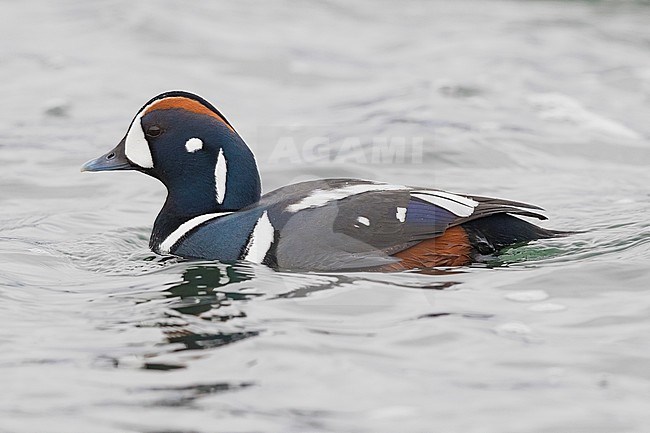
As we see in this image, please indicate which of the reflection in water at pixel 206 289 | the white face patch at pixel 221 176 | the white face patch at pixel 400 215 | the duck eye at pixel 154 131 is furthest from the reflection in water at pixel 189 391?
the duck eye at pixel 154 131

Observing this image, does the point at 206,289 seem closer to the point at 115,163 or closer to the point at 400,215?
the point at 400,215

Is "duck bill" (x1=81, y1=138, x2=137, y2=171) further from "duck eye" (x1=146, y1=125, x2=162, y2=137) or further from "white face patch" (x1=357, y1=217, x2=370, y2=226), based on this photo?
"white face patch" (x1=357, y1=217, x2=370, y2=226)

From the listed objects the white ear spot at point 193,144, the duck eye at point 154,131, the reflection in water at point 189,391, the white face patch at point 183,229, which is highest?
the duck eye at point 154,131

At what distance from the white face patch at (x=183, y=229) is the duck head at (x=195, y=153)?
6 centimetres

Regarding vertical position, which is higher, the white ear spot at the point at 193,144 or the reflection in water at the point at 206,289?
the white ear spot at the point at 193,144

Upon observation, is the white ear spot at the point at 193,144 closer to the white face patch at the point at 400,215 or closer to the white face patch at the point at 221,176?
the white face patch at the point at 221,176

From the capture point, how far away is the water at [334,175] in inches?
206

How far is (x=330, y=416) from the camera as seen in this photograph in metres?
5.02

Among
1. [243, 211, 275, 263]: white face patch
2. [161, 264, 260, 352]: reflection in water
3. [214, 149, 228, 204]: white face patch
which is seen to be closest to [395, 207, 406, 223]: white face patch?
[243, 211, 275, 263]: white face patch

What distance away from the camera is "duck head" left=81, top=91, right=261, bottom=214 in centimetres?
752

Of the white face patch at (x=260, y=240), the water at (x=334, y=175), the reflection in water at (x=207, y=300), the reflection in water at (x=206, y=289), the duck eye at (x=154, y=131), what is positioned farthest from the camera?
the duck eye at (x=154, y=131)

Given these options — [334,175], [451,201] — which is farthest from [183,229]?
[334,175]

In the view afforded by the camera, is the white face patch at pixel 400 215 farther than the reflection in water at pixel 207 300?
Yes

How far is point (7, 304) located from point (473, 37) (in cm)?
938
